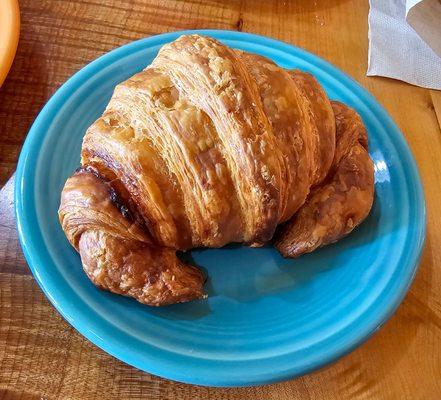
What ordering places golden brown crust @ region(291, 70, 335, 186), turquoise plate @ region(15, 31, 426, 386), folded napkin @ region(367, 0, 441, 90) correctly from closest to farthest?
turquoise plate @ region(15, 31, 426, 386), golden brown crust @ region(291, 70, 335, 186), folded napkin @ region(367, 0, 441, 90)

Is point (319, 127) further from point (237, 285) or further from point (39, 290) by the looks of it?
point (39, 290)

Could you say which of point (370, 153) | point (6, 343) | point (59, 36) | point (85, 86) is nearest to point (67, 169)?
point (85, 86)

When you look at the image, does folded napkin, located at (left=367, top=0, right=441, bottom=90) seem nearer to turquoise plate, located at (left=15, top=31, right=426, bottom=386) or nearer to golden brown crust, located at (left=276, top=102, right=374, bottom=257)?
turquoise plate, located at (left=15, top=31, right=426, bottom=386)

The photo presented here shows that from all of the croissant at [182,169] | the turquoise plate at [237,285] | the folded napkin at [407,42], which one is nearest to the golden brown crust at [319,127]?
the croissant at [182,169]

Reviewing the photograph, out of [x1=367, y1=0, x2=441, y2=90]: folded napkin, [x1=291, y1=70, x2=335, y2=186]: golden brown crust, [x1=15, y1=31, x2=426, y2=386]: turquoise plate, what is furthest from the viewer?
[x1=367, y1=0, x2=441, y2=90]: folded napkin

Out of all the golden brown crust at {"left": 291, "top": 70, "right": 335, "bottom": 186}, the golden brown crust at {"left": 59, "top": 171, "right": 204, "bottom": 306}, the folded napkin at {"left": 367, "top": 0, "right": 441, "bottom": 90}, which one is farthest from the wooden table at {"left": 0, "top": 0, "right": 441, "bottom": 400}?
the golden brown crust at {"left": 291, "top": 70, "right": 335, "bottom": 186}

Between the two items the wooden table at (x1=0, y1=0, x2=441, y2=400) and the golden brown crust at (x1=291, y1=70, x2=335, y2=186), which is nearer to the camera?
the wooden table at (x1=0, y1=0, x2=441, y2=400)

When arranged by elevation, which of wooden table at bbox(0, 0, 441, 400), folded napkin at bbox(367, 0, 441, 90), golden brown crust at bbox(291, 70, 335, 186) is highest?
folded napkin at bbox(367, 0, 441, 90)
